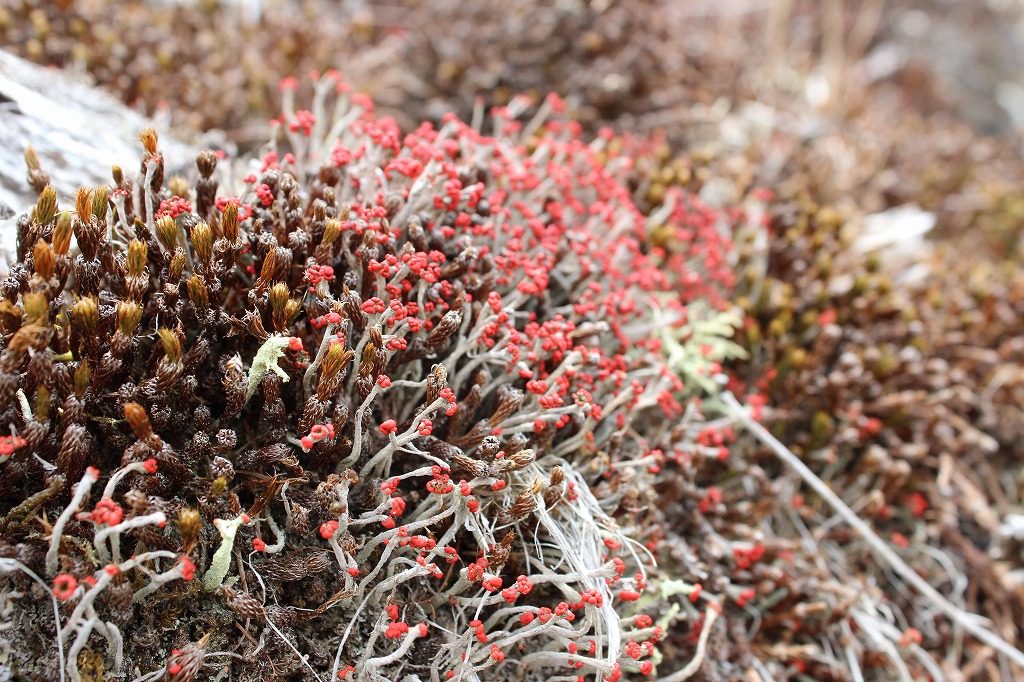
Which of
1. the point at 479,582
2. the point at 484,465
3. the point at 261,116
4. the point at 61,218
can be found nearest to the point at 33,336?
the point at 61,218

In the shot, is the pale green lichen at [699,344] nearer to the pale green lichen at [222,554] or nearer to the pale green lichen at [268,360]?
the pale green lichen at [268,360]

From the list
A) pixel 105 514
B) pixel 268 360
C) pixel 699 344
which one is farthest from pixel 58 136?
pixel 699 344

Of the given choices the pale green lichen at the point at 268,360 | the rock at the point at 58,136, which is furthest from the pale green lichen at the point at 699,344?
the rock at the point at 58,136

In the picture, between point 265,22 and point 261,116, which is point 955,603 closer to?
point 261,116

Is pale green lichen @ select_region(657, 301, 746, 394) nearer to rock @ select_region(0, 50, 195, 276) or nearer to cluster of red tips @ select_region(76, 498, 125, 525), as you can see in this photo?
cluster of red tips @ select_region(76, 498, 125, 525)

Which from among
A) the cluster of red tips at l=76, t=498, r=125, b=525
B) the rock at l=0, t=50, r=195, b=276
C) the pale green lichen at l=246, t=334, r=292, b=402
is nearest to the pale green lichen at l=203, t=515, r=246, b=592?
the cluster of red tips at l=76, t=498, r=125, b=525

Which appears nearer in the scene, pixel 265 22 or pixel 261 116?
pixel 261 116
